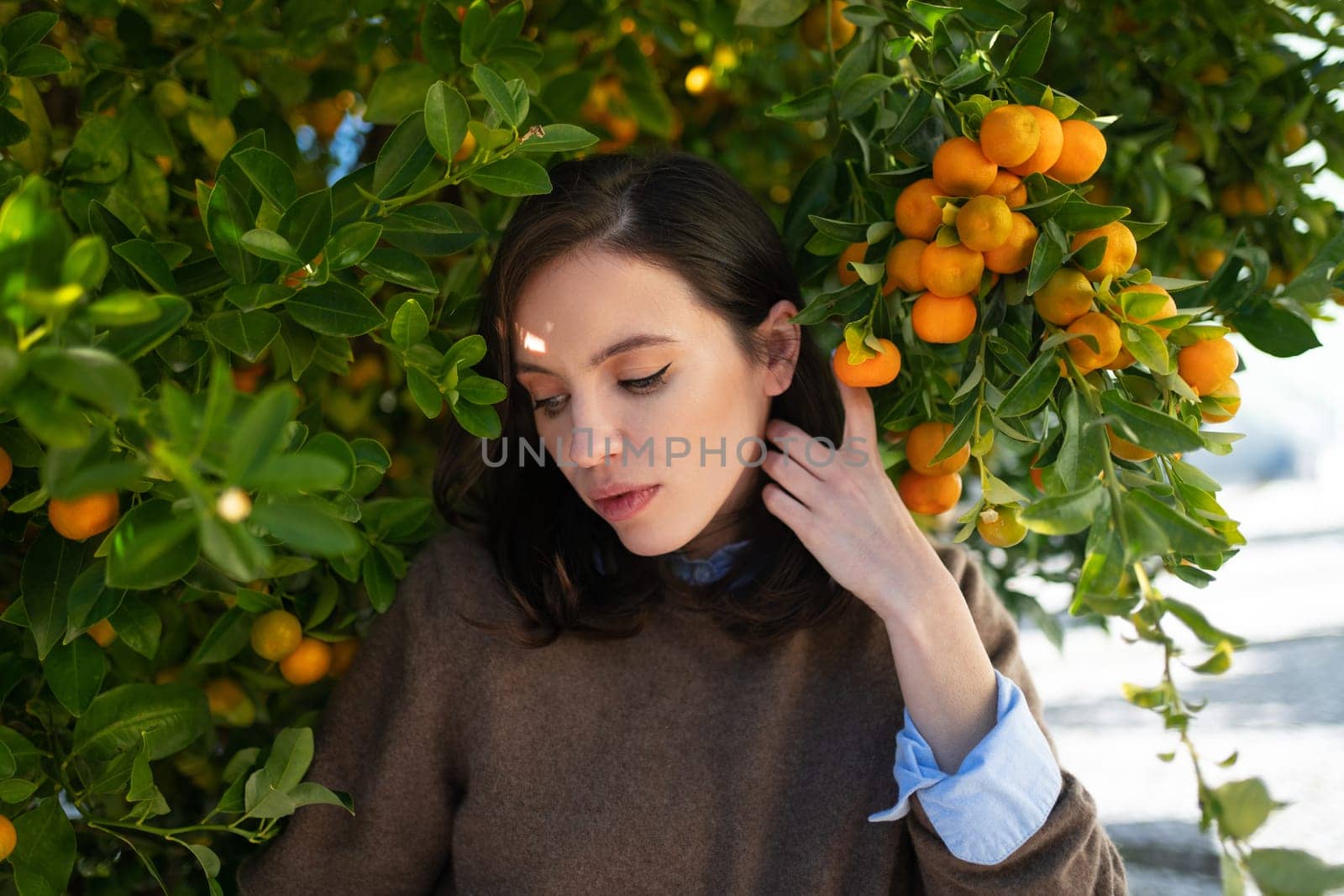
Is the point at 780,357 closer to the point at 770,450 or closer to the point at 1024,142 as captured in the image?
the point at 770,450

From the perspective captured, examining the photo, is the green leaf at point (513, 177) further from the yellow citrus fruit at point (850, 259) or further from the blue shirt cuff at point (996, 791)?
the blue shirt cuff at point (996, 791)

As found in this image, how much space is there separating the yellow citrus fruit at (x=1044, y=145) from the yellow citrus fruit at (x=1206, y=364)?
0.65 ft


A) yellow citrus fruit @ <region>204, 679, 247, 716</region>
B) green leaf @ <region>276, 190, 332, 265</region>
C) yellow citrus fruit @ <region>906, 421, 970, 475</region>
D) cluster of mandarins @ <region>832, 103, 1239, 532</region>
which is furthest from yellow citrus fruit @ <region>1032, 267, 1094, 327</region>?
yellow citrus fruit @ <region>204, 679, 247, 716</region>

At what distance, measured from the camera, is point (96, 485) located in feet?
1.84

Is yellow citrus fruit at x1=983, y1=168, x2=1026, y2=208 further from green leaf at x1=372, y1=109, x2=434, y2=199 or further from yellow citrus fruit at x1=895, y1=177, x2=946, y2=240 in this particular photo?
green leaf at x1=372, y1=109, x2=434, y2=199

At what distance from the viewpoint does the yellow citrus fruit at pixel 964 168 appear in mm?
882

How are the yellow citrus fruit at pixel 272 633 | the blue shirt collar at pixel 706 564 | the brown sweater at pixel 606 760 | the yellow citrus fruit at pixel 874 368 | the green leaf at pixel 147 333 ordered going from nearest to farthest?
the green leaf at pixel 147 333 → the yellow citrus fruit at pixel 874 368 → the yellow citrus fruit at pixel 272 633 → the brown sweater at pixel 606 760 → the blue shirt collar at pixel 706 564

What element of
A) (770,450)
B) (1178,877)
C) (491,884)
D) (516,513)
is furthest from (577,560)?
(1178,877)

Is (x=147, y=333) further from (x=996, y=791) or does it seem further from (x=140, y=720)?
(x=996, y=791)

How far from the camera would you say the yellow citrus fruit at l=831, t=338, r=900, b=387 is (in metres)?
0.97

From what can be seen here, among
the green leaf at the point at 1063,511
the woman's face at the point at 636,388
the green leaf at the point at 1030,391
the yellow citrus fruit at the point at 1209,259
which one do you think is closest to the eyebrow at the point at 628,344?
the woman's face at the point at 636,388

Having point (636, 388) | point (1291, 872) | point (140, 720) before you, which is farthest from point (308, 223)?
point (1291, 872)

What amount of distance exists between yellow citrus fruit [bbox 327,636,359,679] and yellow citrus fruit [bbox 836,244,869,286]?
69 centimetres

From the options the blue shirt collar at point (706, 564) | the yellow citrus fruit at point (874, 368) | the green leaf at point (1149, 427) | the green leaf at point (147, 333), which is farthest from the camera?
the blue shirt collar at point (706, 564)
